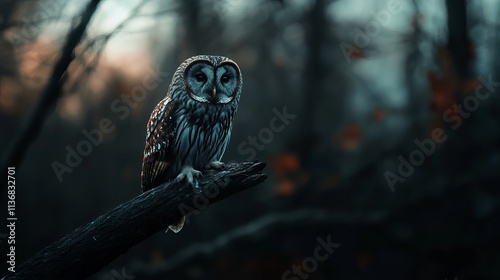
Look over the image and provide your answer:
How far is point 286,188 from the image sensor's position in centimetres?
1017

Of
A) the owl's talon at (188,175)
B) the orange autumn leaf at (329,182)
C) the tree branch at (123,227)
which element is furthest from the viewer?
the orange autumn leaf at (329,182)

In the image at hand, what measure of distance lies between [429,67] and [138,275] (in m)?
5.87

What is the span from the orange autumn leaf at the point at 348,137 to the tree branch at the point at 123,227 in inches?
299

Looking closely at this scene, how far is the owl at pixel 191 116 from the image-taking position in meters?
3.90

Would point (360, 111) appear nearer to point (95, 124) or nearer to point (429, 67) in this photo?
point (429, 67)

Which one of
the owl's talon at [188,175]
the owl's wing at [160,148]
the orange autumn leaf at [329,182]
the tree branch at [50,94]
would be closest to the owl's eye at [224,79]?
the owl's wing at [160,148]

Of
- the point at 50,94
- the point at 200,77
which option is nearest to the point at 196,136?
the point at 200,77

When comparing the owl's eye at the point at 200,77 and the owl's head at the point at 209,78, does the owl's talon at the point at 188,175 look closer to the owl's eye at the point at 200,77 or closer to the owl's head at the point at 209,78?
the owl's head at the point at 209,78

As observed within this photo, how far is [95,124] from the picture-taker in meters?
12.1

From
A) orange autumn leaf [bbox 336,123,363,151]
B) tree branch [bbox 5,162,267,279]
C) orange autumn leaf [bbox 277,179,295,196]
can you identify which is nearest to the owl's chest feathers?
tree branch [bbox 5,162,267,279]

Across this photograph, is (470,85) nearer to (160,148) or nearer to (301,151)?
(301,151)

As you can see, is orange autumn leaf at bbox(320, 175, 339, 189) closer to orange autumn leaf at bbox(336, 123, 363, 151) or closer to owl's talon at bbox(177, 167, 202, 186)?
orange autumn leaf at bbox(336, 123, 363, 151)

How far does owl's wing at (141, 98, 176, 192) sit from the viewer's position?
12.9 feet

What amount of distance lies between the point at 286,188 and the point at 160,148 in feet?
20.9
